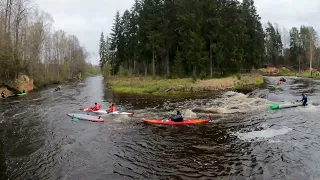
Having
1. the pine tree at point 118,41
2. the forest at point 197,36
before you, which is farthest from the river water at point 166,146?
the pine tree at point 118,41

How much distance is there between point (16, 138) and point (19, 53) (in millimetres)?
32873

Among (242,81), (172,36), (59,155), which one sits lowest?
(59,155)

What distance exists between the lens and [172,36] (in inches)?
1980

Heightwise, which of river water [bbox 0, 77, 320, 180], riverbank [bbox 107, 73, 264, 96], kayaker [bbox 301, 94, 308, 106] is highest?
riverbank [bbox 107, 73, 264, 96]

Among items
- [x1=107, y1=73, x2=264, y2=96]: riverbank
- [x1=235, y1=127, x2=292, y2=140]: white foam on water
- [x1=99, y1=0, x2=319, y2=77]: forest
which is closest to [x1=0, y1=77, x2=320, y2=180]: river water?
→ [x1=235, y1=127, x2=292, y2=140]: white foam on water

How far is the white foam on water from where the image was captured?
16770 millimetres

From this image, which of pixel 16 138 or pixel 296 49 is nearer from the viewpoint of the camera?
pixel 16 138

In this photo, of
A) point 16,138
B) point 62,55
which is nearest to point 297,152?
point 16,138

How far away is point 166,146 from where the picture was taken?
51.1 feet

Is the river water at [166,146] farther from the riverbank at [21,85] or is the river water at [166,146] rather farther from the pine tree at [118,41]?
the pine tree at [118,41]

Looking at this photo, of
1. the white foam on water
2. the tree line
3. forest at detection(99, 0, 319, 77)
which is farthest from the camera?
the tree line

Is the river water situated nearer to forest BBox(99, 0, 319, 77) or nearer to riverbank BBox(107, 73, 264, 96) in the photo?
riverbank BBox(107, 73, 264, 96)

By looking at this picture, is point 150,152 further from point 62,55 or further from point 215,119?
point 62,55

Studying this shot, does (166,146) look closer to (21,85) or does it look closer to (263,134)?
(263,134)
